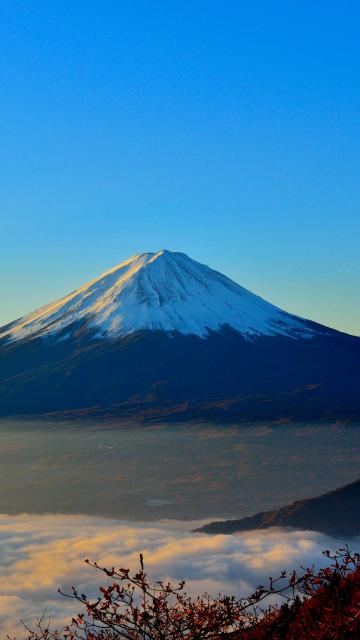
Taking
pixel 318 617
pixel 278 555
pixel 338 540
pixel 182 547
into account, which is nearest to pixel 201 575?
pixel 278 555

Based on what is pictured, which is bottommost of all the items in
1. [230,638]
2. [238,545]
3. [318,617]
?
[238,545]

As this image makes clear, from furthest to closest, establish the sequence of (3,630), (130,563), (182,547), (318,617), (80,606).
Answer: (182,547) → (130,563) → (80,606) → (3,630) → (318,617)

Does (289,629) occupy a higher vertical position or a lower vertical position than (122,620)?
lower

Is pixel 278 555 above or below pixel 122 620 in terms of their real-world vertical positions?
below

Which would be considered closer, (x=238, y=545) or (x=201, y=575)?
(x=201, y=575)

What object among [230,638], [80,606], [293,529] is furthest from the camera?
[293,529]

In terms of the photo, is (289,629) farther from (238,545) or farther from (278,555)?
(238,545)

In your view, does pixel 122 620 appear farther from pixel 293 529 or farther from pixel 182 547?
pixel 293 529

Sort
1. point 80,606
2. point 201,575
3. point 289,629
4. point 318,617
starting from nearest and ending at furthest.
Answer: point 289,629 → point 318,617 → point 80,606 → point 201,575

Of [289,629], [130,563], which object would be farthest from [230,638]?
[130,563]
